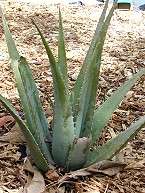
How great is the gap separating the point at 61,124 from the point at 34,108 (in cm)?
13

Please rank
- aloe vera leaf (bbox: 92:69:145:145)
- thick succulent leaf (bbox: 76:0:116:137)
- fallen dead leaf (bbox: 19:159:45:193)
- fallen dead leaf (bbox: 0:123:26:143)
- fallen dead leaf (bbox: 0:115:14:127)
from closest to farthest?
thick succulent leaf (bbox: 76:0:116:137) < fallen dead leaf (bbox: 19:159:45:193) < aloe vera leaf (bbox: 92:69:145:145) < fallen dead leaf (bbox: 0:123:26:143) < fallen dead leaf (bbox: 0:115:14:127)

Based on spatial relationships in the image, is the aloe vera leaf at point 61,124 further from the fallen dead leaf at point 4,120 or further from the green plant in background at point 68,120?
the fallen dead leaf at point 4,120

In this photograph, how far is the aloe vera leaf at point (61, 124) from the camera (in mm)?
1414

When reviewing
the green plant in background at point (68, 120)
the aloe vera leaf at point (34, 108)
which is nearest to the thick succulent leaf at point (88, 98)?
the green plant in background at point (68, 120)

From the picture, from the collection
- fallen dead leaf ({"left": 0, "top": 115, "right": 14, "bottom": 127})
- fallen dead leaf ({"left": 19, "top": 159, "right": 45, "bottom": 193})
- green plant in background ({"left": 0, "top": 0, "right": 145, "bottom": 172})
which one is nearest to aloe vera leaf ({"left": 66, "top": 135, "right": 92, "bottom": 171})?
green plant in background ({"left": 0, "top": 0, "right": 145, "bottom": 172})

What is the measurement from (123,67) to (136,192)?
4.85 feet

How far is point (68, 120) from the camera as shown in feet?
4.94

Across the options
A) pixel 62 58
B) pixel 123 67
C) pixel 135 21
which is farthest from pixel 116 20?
pixel 62 58

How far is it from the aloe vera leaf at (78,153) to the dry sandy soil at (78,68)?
0.19ft

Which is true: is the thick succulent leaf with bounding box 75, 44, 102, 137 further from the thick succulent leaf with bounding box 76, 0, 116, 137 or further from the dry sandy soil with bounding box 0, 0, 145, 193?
the dry sandy soil with bounding box 0, 0, 145, 193

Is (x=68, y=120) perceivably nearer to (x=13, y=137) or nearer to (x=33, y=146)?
(x=33, y=146)

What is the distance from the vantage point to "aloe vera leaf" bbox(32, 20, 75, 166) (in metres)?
1.41

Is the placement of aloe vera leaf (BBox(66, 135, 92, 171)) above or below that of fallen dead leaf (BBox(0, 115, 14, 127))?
above

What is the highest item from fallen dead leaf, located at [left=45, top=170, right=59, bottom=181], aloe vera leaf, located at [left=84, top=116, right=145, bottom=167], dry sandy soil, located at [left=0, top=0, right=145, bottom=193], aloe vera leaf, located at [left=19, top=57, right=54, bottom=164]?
aloe vera leaf, located at [left=19, top=57, right=54, bottom=164]
